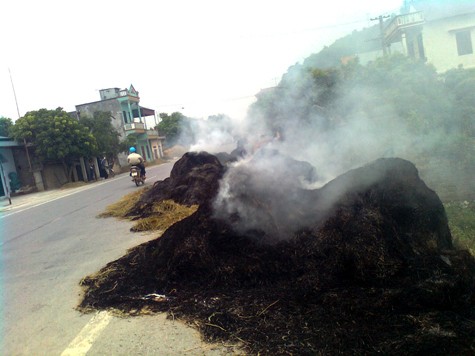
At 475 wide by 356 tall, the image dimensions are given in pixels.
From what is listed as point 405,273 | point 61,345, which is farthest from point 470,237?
point 61,345

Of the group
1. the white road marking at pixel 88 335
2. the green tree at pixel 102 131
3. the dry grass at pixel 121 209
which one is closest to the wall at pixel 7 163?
the green tree at pixel 102 131

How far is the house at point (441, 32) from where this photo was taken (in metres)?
19.6

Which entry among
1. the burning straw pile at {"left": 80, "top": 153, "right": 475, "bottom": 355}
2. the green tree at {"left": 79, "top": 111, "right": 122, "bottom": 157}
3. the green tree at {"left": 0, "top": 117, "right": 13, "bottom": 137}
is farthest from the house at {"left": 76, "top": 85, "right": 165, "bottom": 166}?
A: the burning straw pile at {"left": 80, "top": 153, "right": 475, "bottom": 355}

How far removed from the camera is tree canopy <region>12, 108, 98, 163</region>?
864 inches

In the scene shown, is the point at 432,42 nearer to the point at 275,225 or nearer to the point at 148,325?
A: the point at 275,225

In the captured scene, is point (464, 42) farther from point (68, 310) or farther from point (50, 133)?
point (50, 133)

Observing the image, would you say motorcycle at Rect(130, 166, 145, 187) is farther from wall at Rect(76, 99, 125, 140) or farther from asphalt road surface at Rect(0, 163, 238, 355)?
wall at Rect(76, 99, 125, 140)

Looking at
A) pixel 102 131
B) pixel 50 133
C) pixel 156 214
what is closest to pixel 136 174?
pixel 156 214

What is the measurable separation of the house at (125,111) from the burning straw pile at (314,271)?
32.1 m

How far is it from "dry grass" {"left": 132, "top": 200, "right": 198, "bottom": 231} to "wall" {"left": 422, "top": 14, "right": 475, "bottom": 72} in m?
18.2

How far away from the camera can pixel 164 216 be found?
7.67 meters

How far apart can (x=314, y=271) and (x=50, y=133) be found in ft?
74.0

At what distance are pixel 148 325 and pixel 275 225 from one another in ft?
6.26

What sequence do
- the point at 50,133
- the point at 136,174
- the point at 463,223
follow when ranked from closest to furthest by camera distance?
1. the point at 463,223
2. the point at 136,174
3. the point at 50,133
